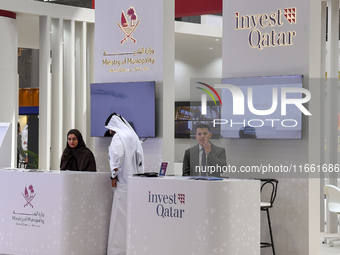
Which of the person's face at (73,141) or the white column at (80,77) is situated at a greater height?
the white column at (80,77)

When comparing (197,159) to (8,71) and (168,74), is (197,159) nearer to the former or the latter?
(168,74)

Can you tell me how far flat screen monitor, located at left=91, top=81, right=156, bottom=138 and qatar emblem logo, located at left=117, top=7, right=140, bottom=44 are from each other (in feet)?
2.07

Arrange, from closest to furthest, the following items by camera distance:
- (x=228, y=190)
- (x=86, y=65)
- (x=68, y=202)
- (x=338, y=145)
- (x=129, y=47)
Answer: (x=228, y=190) < (x=68, y=202) < (x=129, y=47) < (x=338, y=145) < (x=86, y=65)

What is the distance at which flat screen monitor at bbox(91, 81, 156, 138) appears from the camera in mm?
6242

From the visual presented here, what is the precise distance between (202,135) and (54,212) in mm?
1936

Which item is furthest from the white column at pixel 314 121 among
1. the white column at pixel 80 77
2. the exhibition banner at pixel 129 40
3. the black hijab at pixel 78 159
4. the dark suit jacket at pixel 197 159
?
Answer: the white column at pixel 80 77

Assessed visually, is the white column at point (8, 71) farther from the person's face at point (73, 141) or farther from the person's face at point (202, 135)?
the person's face at point (202, 135)

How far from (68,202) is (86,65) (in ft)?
13.1

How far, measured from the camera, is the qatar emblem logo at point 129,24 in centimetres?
645

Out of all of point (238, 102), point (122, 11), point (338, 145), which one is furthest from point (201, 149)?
point (338, 145)

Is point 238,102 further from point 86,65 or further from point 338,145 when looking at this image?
point 86,65

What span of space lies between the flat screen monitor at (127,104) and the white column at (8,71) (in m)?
1.93

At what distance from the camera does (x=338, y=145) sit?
7.48 m

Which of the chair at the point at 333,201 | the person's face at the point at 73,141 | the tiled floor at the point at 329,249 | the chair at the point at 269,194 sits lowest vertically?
the tiled floor at the point at 329,249
